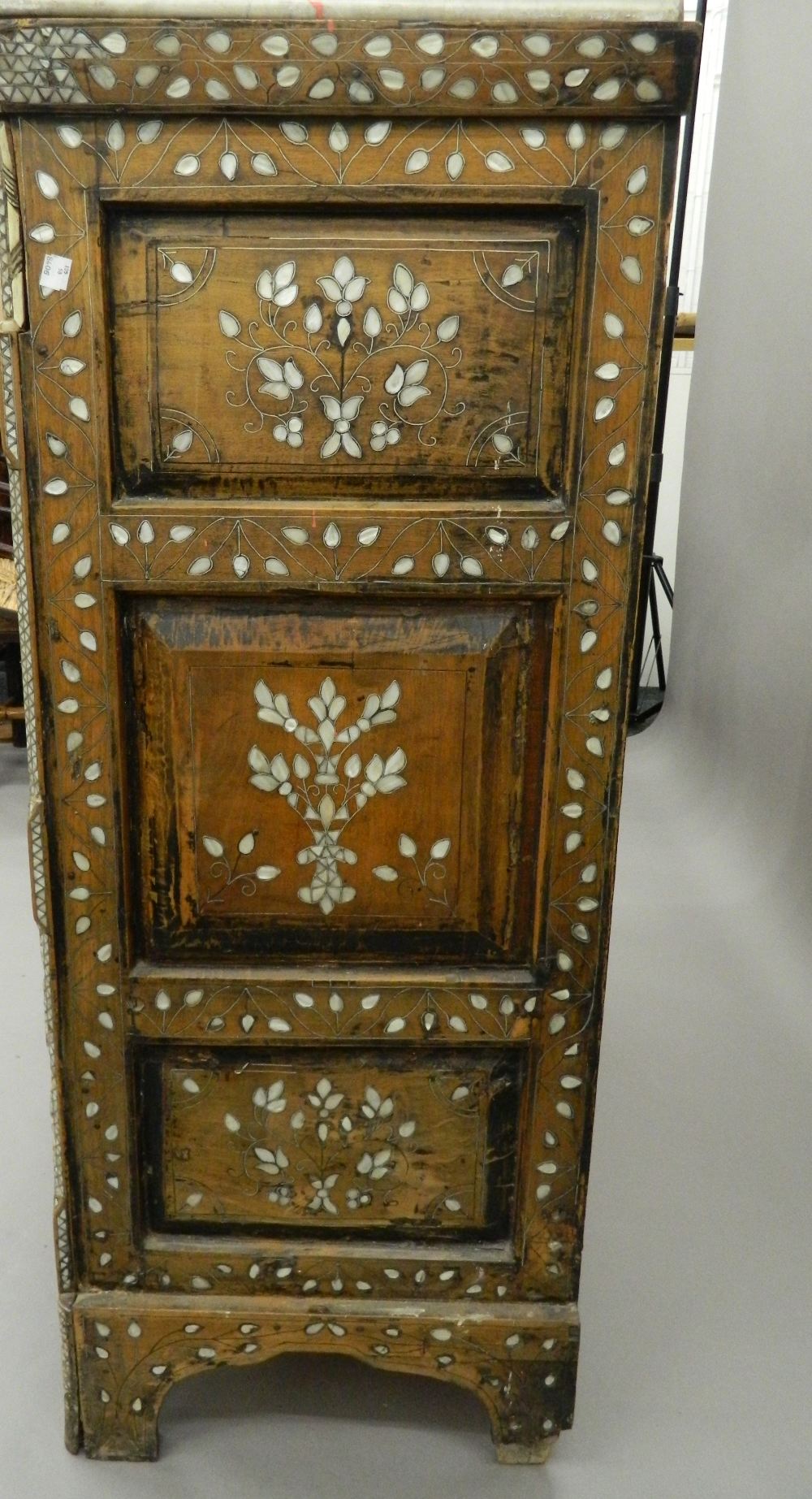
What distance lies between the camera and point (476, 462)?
3.63 feet

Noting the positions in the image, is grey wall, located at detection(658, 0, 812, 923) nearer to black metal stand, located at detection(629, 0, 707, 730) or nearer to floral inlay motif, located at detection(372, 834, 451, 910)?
black metal stand, located at detection(629, 0, 707, 730)

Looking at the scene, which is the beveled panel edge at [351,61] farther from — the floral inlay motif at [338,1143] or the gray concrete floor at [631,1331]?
the gray concrete floor at [631,1331]

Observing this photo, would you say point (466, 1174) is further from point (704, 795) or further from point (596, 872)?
point (704, 795)

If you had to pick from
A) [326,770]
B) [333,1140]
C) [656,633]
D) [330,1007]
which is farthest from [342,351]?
[656,633]

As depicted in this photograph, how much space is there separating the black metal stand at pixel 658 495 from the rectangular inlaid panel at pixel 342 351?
83.1 inches

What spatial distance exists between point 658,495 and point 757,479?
3.38 ft

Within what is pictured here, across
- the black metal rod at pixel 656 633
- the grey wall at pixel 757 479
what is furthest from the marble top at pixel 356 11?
the black metal rod at pixel 656 633

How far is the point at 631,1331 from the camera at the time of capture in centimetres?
159

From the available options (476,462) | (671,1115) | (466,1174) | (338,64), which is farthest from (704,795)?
(338,64)

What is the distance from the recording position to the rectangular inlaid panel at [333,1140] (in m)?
1.28

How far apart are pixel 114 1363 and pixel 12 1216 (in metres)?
0.47

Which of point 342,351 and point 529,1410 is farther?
point 529,1410

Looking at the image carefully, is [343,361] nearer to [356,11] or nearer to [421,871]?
[356,11]

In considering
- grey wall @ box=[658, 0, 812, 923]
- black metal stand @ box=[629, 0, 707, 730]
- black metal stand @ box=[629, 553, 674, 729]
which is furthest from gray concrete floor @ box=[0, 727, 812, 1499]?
black metal stand @ box=[629, 553, 674, 729]
